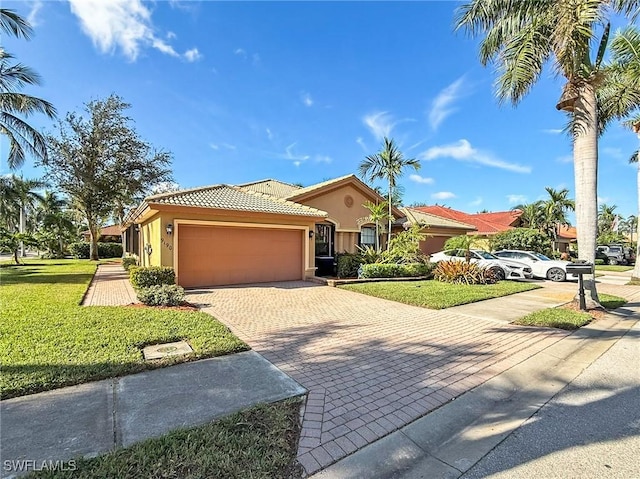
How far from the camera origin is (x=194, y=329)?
6.48 m

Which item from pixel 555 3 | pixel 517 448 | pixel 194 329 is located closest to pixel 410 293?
pixel 194 329

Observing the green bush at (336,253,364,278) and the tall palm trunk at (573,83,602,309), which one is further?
the green bush at (336,253,364,278)

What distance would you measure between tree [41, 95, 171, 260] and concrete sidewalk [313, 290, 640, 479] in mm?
28227

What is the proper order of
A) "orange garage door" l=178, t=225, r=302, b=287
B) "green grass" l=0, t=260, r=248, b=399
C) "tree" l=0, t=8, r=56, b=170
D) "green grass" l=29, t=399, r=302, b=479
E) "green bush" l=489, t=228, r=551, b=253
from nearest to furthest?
"green grass" l=29, t=399, r=302, b=479
"green grass" l=0, t=260, r=248, b=399
"orange garage door" l=178, t=225, r=302, b=287
"tree" l=0, t=8, r=56, b=170
"green bush" l=489, t=228, r=551, b=253

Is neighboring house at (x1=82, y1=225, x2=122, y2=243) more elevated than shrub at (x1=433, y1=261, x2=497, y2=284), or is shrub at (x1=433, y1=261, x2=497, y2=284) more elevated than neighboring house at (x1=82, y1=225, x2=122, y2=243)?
neighboring house at (x1=82, y1=225, x2=122, y2=243)

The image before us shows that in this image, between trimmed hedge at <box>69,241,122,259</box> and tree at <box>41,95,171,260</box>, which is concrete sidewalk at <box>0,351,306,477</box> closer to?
tree at <box>41,95,171,260</box>

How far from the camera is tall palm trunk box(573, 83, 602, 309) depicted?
349 inches

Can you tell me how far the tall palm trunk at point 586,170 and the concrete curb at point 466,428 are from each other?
4903 mm

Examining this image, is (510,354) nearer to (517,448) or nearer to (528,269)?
(517,448)

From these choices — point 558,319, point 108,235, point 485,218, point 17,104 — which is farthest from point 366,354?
point 108,235

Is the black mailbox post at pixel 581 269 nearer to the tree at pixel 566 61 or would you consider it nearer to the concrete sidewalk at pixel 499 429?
the tree at pixel 566 61

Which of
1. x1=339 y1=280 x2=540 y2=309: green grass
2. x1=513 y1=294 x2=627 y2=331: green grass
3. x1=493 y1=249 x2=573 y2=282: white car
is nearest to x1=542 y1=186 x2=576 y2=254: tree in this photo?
Result: x1=493 y1=249 x2=573 y2=282: white car

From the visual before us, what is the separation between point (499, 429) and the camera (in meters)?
3.42

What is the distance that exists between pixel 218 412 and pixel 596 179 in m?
10.9
